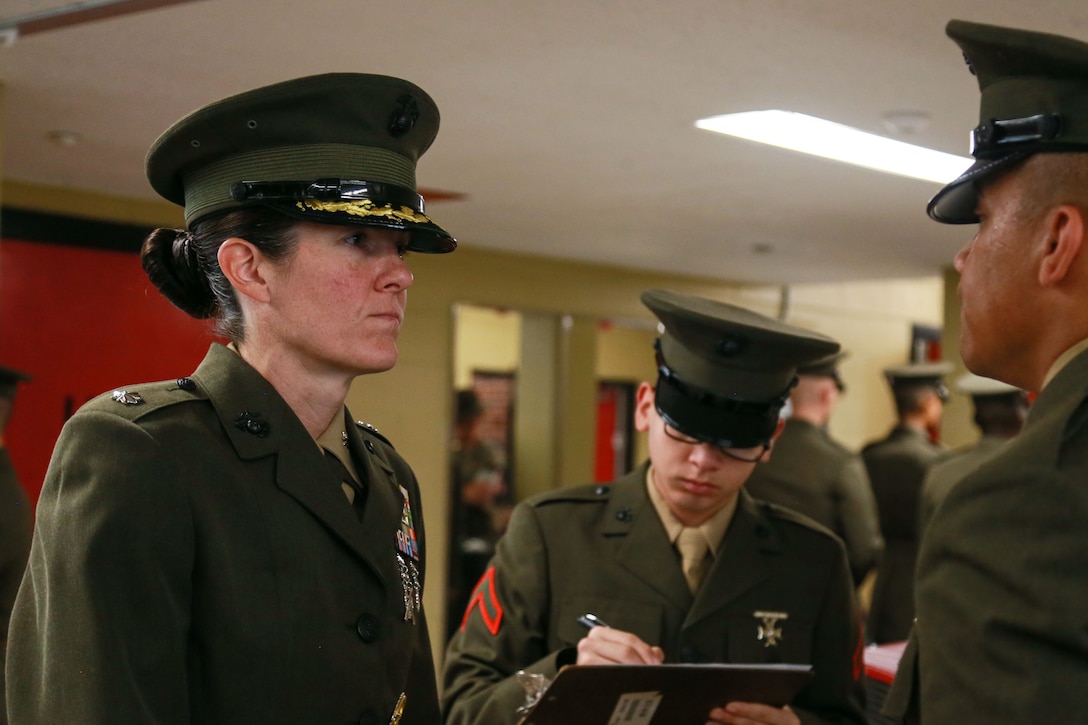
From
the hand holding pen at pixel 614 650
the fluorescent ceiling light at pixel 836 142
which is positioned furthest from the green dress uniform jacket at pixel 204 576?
the fluorescent ceiling light at pixel 836 142

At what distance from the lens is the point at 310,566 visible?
59.6 inches

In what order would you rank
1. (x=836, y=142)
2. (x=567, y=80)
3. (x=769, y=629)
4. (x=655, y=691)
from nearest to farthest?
(x=655, y=691), (x=769, y=629), (x=567, y=80), (x=836, y=142)

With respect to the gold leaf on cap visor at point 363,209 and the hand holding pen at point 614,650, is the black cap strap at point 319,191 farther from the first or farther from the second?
the hand holding pen at point 614,650

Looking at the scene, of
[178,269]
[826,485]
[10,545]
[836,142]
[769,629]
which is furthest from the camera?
[826,485]

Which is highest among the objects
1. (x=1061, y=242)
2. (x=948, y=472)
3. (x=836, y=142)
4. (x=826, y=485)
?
(x=836, y=142)

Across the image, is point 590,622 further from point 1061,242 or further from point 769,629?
point 1061,242

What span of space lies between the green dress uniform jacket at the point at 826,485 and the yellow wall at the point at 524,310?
2.26 m

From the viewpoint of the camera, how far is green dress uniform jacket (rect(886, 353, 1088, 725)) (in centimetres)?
122

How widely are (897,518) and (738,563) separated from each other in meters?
4.12

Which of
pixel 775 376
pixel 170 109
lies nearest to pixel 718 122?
pixel 775 376

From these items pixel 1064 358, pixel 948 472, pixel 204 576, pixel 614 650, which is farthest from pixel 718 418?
pixel 948 472

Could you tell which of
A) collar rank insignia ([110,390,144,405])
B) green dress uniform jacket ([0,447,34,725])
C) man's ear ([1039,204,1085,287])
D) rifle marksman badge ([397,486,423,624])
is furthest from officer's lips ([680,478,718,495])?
green dress uniform jacket ([0,447,34,725])

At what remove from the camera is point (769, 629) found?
240 centimetres

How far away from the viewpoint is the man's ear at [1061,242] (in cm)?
137
